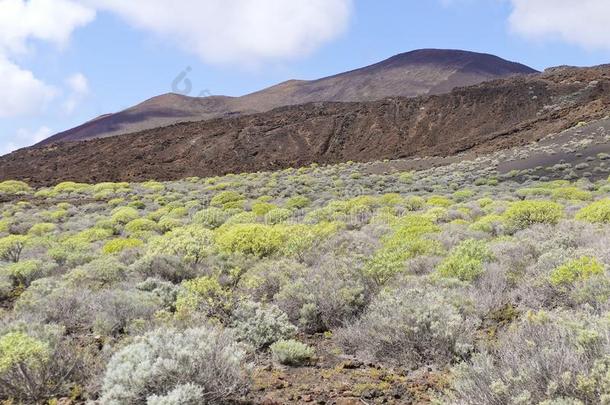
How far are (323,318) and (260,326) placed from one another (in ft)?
2.99

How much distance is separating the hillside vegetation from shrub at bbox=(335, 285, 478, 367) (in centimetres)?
2

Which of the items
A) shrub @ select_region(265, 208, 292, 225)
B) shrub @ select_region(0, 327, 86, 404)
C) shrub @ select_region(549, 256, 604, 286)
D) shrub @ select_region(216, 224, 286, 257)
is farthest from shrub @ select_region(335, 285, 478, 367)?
shrub @ select_region(265, 208, 292, 225)

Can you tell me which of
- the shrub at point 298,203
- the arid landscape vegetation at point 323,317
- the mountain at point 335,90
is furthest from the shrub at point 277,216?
the mountain at point 335,90

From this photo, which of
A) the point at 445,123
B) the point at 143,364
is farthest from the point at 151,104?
the point at 143,364

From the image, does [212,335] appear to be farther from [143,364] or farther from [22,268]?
[22,268]

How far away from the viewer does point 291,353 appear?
5031mm

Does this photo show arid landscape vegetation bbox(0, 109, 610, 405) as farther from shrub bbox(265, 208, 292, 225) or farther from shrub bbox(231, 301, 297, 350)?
shrub bbox(265, 208, 292, 225)

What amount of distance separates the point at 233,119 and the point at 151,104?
177 ft

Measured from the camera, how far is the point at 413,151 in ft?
147

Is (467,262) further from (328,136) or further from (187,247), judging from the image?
(328,136)

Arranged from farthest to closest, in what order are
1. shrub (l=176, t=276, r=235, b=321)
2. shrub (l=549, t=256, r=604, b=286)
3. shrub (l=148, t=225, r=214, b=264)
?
shrub (l=148, t=225, r=214, b=264) → shrub (l=176, t=276, r=235, b=321) → shrub (l=549, t=256, r=604, b=286)

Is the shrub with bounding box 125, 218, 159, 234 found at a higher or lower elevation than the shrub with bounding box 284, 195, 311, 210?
higher

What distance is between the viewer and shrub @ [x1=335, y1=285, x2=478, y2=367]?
15.5ft

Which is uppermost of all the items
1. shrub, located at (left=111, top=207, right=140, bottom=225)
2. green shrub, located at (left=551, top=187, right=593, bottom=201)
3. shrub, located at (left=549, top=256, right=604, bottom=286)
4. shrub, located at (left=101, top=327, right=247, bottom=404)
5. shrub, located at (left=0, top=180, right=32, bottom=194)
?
shrub, located at (left=0, top=180, right=32, bottom=194)
